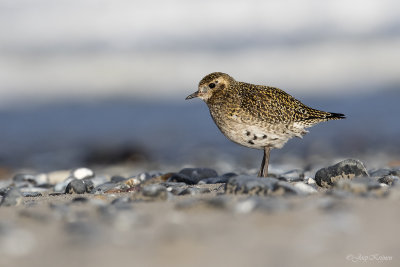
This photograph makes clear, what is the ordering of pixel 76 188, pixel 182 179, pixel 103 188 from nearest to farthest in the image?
pixel 76 188 → pixel 103 188 → pixel 182 179


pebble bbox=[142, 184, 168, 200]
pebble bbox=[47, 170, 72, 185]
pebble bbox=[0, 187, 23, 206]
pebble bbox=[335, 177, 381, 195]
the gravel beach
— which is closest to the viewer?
the gravel beach

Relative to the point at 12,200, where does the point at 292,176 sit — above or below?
below

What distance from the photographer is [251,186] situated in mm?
4656

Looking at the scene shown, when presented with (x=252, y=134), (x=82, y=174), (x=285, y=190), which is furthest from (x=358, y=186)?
(x=82, y=174)

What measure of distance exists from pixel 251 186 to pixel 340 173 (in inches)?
64.9

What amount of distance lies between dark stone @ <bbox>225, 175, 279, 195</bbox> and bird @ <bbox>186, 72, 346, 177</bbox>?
76.7 inches

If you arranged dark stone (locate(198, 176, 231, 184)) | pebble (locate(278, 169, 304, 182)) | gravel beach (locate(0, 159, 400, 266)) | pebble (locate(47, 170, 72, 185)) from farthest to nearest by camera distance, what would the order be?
pebble (locate(47, 170, 72, 185))
pebble (locate(278, 169, 304, 182))
dark stone (locate(198, 176, 231, 184))
gravel beach (locate(0, 159, 400, 266))

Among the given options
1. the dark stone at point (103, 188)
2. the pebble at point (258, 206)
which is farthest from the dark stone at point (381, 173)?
the pebble at point (258, 206)

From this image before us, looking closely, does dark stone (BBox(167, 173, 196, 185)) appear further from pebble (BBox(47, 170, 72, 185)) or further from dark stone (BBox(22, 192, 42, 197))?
pebble (BBox(47, 170, 72, 185))

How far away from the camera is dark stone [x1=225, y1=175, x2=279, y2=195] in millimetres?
4645

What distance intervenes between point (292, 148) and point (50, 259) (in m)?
11.9

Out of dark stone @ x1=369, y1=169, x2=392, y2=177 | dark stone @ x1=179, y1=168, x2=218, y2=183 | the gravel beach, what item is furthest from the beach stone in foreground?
the gravel beach

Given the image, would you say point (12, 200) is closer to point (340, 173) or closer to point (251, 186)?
point (251, 186)

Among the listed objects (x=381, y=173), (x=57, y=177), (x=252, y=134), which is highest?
(x=252, y=134)
